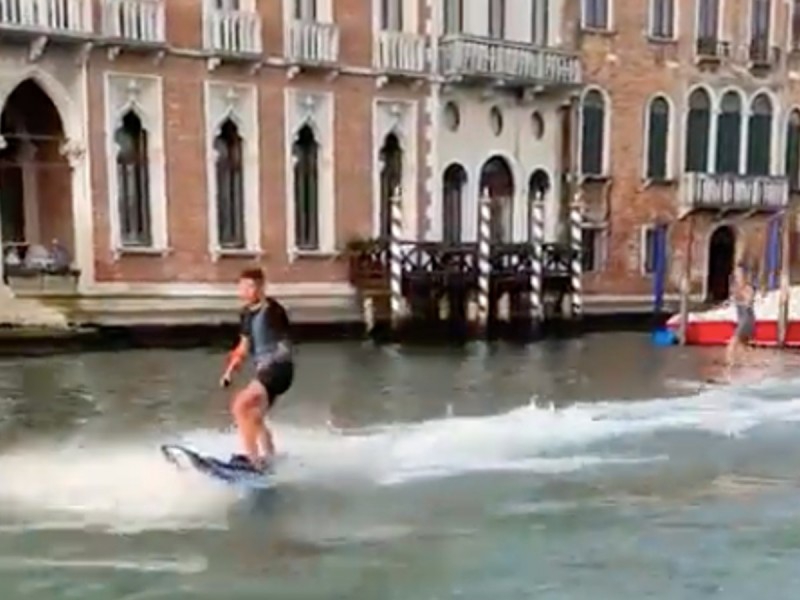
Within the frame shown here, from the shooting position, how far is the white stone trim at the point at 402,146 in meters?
23.6

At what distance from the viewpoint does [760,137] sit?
30750mm

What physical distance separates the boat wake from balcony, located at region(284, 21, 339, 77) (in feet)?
35.9

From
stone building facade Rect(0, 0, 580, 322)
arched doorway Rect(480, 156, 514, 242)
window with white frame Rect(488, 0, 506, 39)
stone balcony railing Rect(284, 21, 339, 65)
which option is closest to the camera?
stone building facade Rect(0, 0, 580, 322)

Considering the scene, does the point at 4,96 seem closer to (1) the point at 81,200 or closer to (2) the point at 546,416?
(1) the point at 81,200

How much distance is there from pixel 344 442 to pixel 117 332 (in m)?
10.2

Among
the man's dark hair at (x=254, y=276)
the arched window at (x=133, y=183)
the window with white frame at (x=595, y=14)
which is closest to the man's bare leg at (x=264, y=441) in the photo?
Result: the man's dark hair at (x=254, y=276)

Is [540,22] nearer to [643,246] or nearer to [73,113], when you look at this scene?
[643,246]

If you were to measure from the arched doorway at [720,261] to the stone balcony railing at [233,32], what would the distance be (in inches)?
533

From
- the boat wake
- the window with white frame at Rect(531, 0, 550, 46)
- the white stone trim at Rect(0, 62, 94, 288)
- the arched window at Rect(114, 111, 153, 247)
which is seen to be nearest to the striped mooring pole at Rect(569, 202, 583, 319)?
the window with white frame at Rect(531, 0, 550, 46)

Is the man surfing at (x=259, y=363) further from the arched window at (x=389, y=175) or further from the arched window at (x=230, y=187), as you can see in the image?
the arched window at (x=389, y=175)

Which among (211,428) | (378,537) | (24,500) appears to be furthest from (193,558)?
(211,428)

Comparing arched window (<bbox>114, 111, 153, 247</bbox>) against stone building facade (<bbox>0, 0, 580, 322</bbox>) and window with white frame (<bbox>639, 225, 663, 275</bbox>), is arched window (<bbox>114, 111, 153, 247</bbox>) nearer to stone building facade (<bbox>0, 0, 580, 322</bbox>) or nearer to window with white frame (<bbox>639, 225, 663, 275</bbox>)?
stone building facade (<bbox>0, 0, 580, 322</bbox>)

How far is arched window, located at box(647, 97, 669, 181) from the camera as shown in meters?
28.7

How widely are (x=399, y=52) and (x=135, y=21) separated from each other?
5469 millimetres
